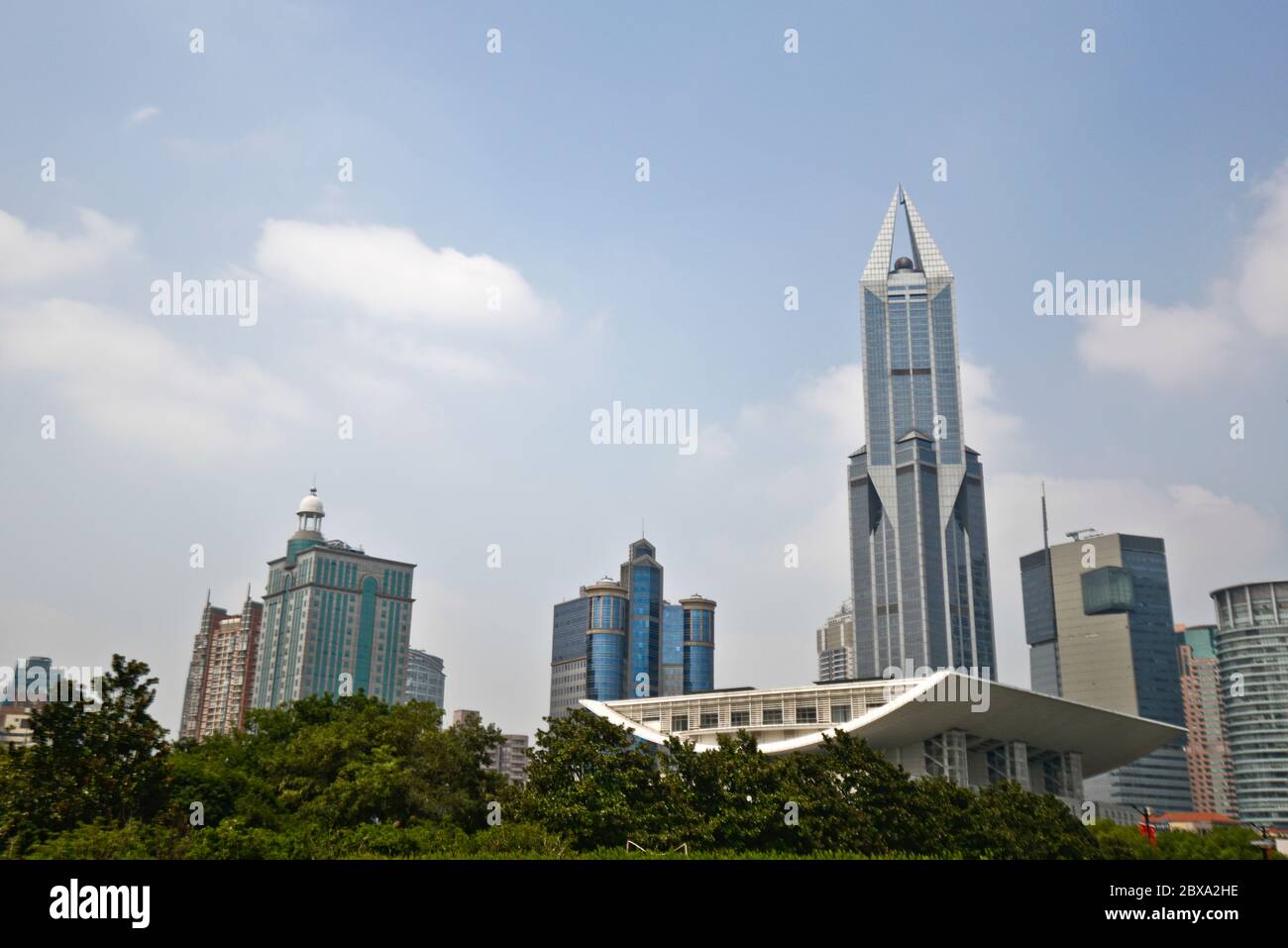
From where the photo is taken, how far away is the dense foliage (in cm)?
3119

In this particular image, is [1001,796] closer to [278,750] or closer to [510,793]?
[510,793]

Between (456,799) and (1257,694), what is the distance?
591ft

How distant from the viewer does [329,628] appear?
7446 inches

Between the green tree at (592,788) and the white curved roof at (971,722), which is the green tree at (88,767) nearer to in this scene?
the green tree at (592,788)

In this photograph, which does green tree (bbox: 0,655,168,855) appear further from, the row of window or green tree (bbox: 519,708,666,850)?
the row of window

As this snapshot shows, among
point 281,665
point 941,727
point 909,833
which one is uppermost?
point 281,665

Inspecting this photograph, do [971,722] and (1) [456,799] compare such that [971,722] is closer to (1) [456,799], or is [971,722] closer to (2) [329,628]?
(1) [456,799]

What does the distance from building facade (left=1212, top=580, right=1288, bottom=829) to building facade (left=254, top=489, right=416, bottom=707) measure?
145974mm

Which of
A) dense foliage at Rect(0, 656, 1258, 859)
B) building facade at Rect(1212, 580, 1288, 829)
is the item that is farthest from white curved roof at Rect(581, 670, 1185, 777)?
building facade at Rect(1212, 580, 1288, 829)

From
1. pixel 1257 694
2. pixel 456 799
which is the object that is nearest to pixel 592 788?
pixel 456 799

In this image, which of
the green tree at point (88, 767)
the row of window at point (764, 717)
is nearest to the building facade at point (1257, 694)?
the row of window at point (764, 717)
